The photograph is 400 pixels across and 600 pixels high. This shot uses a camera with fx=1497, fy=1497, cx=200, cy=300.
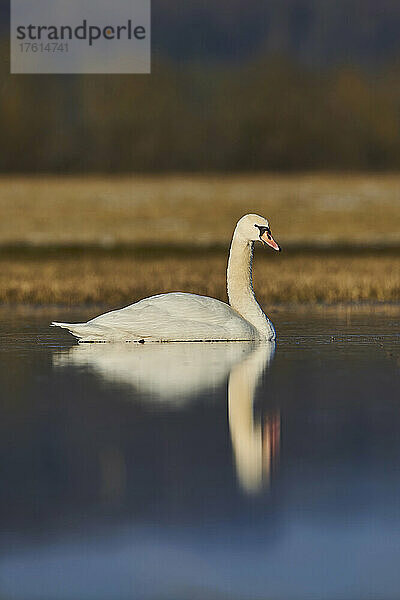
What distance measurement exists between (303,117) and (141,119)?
29.1 ft

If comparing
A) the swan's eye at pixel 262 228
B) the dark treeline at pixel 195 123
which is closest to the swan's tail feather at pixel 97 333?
the swan's eye at pixel 262 228

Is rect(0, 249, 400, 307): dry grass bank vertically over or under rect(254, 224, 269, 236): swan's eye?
under

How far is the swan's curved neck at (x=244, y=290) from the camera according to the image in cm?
1273

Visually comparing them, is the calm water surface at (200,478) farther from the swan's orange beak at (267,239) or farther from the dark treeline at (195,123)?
the dark treeline at (195,123)

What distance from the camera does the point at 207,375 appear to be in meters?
10.2

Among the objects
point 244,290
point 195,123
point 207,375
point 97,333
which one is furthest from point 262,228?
point 195,123

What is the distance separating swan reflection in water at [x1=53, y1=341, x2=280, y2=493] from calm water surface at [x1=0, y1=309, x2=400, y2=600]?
19 mm

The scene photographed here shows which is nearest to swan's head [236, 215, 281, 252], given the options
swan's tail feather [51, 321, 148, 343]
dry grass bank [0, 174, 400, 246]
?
swan's tail feather [51, 321, 148, 343]

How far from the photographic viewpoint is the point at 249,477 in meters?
6.63

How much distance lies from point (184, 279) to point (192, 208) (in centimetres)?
3103

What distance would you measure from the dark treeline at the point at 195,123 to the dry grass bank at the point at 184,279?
3060 cm

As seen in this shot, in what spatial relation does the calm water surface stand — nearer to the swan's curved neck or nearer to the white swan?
the white swan

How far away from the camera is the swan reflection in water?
23.8 feet

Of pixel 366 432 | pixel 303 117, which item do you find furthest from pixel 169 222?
pixel 366 432
